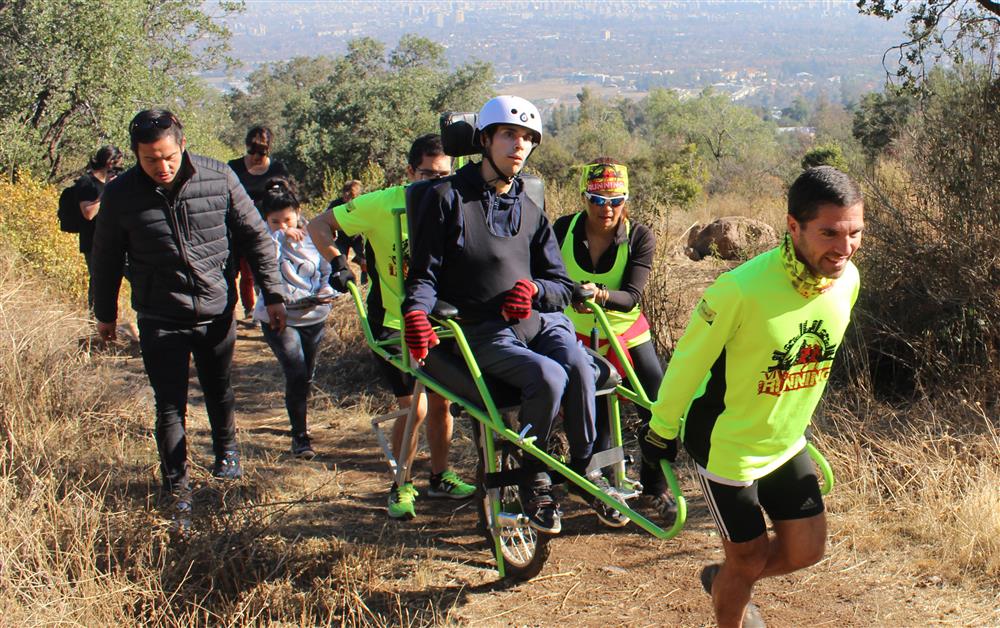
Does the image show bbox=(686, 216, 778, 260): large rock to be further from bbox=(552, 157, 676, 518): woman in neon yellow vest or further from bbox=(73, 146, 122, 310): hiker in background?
bbox=(73, 146, 122, 310): hiker in background

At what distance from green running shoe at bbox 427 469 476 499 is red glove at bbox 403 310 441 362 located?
159cm

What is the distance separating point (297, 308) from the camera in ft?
19.4

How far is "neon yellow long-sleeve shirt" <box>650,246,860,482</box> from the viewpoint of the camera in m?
3.01

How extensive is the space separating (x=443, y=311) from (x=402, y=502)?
156cm

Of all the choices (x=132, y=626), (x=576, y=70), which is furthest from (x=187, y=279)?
(x=576, y=70)

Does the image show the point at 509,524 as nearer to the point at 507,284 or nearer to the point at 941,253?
the point at 507,284

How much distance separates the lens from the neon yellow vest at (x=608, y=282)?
4918 millimetres

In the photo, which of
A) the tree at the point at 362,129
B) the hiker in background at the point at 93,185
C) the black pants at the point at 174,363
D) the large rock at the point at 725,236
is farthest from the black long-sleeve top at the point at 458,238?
the tree at the point at 362,129

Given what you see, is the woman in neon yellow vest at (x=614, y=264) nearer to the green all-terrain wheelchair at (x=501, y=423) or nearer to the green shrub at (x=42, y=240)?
the green all-terrain wheelchair at (x=501, y=423)

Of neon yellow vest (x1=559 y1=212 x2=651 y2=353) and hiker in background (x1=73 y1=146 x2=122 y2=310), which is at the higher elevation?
hiker in background (x1=73 y1=146 x2=122 y2=310)

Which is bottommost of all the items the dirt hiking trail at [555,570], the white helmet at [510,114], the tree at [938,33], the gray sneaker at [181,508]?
the dirt hiking trail at [555,570]

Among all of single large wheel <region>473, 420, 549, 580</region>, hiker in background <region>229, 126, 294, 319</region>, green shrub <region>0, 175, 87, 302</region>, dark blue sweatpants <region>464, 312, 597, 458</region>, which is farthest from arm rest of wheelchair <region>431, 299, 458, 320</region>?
green shrub <region>0, 175, 87, 302</region>

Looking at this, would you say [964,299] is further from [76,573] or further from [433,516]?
[76,573]

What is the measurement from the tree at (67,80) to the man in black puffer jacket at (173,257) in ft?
35.7
